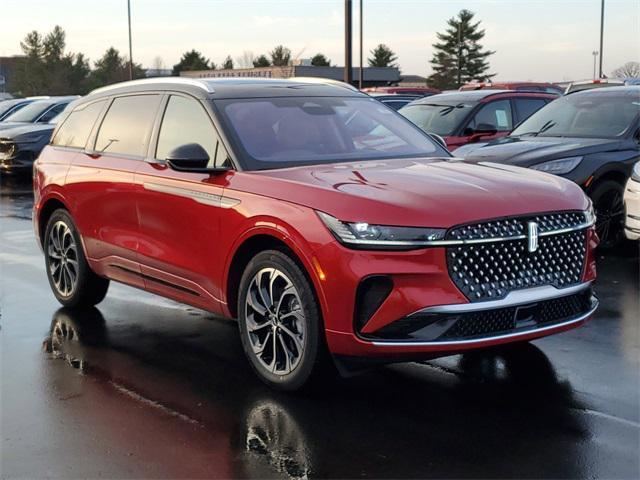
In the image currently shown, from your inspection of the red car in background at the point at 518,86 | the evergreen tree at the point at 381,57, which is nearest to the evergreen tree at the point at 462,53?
the evergreen tree at the point at 381,57

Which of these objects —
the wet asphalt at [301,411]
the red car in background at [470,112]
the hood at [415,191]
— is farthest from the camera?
the red car in background at [470,112]

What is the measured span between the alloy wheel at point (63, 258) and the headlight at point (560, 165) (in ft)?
15.0

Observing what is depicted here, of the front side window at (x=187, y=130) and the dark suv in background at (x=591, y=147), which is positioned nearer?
the front side window at (x=187, y=130)

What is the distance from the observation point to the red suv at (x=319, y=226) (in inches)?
180

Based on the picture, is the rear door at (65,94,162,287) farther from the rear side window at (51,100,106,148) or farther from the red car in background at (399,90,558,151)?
the red car in background at (399,90,558,151)

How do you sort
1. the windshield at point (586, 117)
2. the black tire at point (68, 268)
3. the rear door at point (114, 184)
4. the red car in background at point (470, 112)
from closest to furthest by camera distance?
the rear door at point (114, 184)
the black tire at point (68, 268)
the windshield at point (586, 117)
the red car in background at point (470, 112)

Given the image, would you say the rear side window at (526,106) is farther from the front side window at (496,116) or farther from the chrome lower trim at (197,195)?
the chrome lower trim at (197,195)

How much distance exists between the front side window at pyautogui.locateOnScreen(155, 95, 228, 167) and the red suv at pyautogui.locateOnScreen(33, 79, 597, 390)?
1 centimetres

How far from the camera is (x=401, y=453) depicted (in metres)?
4.22

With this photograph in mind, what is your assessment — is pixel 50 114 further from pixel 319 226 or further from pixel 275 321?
pixel 319 226

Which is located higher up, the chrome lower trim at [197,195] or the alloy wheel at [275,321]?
the chrome lower trim at [197,195]

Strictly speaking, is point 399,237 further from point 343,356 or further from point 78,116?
point 78,116

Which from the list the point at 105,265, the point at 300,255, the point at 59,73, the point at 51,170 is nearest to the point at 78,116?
the point at 51,170

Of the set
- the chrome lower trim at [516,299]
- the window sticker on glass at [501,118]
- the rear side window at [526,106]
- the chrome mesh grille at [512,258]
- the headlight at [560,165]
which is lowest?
the chrome lower trim at [516,299]
